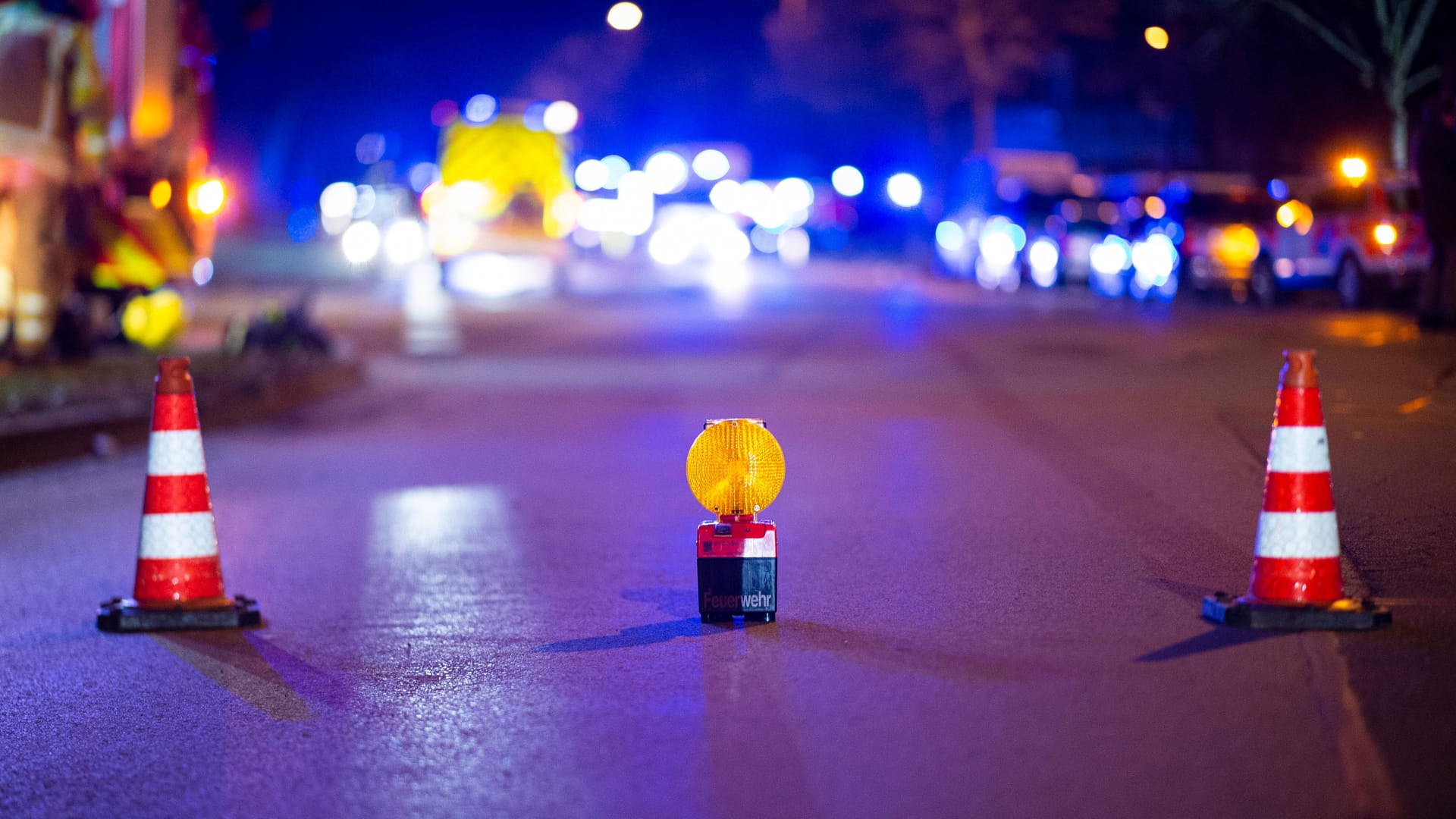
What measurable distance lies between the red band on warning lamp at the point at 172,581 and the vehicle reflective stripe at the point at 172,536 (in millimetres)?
24

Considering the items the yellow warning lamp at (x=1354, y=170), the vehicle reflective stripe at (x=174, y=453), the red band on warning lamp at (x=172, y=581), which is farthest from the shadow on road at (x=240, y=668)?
the yellow warning lamp at (x=1354, y=170)

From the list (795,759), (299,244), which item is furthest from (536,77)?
(795,759)

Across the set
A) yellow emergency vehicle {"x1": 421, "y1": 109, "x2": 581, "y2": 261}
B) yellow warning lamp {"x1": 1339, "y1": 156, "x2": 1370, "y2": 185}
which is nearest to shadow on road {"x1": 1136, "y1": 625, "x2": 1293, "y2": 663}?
yellow warning lamp {"x1": 1339, "y1": 156, "x2": 1370, "y2": 185}

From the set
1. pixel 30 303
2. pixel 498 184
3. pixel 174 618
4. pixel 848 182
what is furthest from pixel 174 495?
pixel 848 182

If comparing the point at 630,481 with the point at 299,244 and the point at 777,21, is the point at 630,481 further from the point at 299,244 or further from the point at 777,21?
the point at 777,21

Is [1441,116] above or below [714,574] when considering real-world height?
above

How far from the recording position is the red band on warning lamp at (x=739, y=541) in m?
6.49

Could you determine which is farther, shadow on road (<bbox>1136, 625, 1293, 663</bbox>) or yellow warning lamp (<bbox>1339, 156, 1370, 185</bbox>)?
yellow warning lamp (<bbox>1339, 156, 1370, 185</bbox>)

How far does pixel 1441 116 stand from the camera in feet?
49.7

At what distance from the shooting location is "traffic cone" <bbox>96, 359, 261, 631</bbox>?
7090 millimetres

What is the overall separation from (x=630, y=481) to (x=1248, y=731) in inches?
244

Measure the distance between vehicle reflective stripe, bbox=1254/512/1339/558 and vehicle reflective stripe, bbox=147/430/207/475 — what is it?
4.06m

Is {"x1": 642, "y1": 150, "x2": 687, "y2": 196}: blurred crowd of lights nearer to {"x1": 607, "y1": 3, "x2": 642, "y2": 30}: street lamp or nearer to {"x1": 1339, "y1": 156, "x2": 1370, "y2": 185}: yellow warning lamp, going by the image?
{"x1": 607, "y1": 3, "x2": 642, "y2": 30}: street lamp

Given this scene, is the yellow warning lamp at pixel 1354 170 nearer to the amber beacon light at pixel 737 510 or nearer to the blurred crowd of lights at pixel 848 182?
the amber beacon light at pixel 737 510
